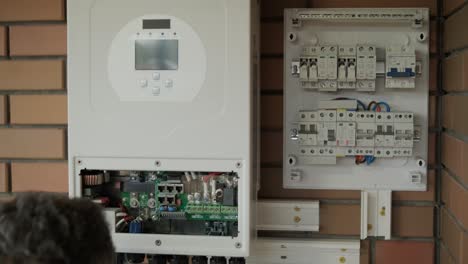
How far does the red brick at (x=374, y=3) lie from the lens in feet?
5.19

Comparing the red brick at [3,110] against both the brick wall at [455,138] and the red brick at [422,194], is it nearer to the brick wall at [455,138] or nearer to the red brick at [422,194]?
the red brick at [422,194]

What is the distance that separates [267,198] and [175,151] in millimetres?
481

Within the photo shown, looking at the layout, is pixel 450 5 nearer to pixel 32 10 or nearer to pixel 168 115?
pixel 168 115

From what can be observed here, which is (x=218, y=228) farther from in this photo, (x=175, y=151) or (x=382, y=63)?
(x=382, y=63)

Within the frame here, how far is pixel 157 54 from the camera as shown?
1317 millimetres

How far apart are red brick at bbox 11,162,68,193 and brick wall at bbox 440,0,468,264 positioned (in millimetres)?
1239

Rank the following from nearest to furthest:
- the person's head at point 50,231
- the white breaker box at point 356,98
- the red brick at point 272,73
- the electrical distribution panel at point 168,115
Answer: the person's head at point 50,231 → the electrical distribution panel at point 168,115 → the white breaker box at point 356,98 → the red brick at point 272,73

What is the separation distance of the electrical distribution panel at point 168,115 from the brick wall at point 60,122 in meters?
0.35

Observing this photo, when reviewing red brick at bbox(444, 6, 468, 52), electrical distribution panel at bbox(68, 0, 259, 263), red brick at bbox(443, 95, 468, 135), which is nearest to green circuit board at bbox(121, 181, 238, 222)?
electrical distribution panel at bbox(68, 0, 259, 263)

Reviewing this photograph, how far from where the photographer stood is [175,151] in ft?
4.27

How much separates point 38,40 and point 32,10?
103 millimetres

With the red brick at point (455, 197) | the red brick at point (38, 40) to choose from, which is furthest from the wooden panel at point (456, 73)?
the red brick at point (38, 40)

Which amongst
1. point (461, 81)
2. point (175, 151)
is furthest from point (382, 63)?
point (175, 151)

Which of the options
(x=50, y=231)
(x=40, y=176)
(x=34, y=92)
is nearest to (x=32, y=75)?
(x=34, y=92)
